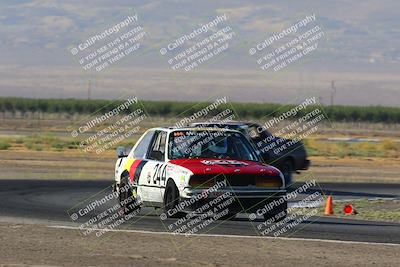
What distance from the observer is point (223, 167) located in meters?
17.8

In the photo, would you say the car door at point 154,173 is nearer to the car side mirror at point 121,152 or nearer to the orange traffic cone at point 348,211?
the car side mirror at point 121,152

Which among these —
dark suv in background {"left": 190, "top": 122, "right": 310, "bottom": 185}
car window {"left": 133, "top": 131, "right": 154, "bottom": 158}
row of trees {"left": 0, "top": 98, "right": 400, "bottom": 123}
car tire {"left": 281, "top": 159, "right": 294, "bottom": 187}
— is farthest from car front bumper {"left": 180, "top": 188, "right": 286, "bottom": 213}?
row of trees {"left": 0, "top": 98, "right": 400, "bottom": 123}

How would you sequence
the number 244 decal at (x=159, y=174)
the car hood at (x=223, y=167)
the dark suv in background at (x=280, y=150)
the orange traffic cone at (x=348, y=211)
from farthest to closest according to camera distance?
1. the dark suv in background at (x=280, y=150)
2. the orange traffic cone at (x=348, y=211)
3. the number 244 decal at (x=159, y=174)
4. the car hood at (x=223, y=167)

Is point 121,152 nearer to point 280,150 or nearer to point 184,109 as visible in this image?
point 280,150

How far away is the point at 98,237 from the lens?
15.5 metres

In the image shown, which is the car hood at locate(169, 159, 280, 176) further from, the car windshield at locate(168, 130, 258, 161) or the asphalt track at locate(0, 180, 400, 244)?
the asphalt track at locate(0, 180, 400, 244)

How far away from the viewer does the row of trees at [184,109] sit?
127 m

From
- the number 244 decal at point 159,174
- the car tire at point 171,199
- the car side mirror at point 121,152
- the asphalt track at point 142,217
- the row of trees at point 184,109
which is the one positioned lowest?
the row of trees at point 184,109

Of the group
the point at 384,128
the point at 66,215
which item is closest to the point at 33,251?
the point at 66,215

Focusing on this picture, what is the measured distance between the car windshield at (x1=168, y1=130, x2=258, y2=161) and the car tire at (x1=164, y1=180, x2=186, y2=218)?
806mm

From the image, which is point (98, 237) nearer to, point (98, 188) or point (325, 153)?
point (98, 188)

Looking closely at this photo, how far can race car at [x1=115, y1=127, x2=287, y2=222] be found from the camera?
57.2 ft

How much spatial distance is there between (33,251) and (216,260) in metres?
2.26

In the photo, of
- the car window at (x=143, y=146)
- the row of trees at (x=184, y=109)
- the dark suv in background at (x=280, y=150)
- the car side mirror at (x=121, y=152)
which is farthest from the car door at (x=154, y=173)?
the row of trees at (x=184, y=109)
